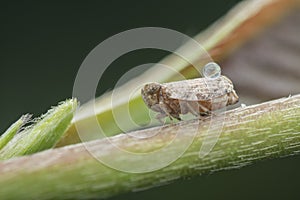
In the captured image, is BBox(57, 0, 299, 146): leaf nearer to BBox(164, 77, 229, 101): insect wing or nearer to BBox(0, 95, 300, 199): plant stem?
BBox(164, 77, 229, 101): insect wing

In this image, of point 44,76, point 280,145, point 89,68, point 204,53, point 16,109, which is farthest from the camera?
point 44,76

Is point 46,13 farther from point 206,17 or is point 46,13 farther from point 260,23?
point 260,23

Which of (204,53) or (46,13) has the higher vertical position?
(46,13)

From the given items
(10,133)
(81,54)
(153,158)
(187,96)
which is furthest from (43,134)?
(81,54)

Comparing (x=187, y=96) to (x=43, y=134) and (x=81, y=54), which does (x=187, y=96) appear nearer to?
(x=43, y=134)

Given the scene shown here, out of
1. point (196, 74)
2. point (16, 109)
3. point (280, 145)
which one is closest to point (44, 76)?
point (16, 109)

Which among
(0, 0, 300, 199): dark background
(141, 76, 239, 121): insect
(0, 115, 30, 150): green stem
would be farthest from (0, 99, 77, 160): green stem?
(0, 0, 300, 199): dark background

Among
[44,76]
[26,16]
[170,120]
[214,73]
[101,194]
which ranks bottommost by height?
[101,194]
